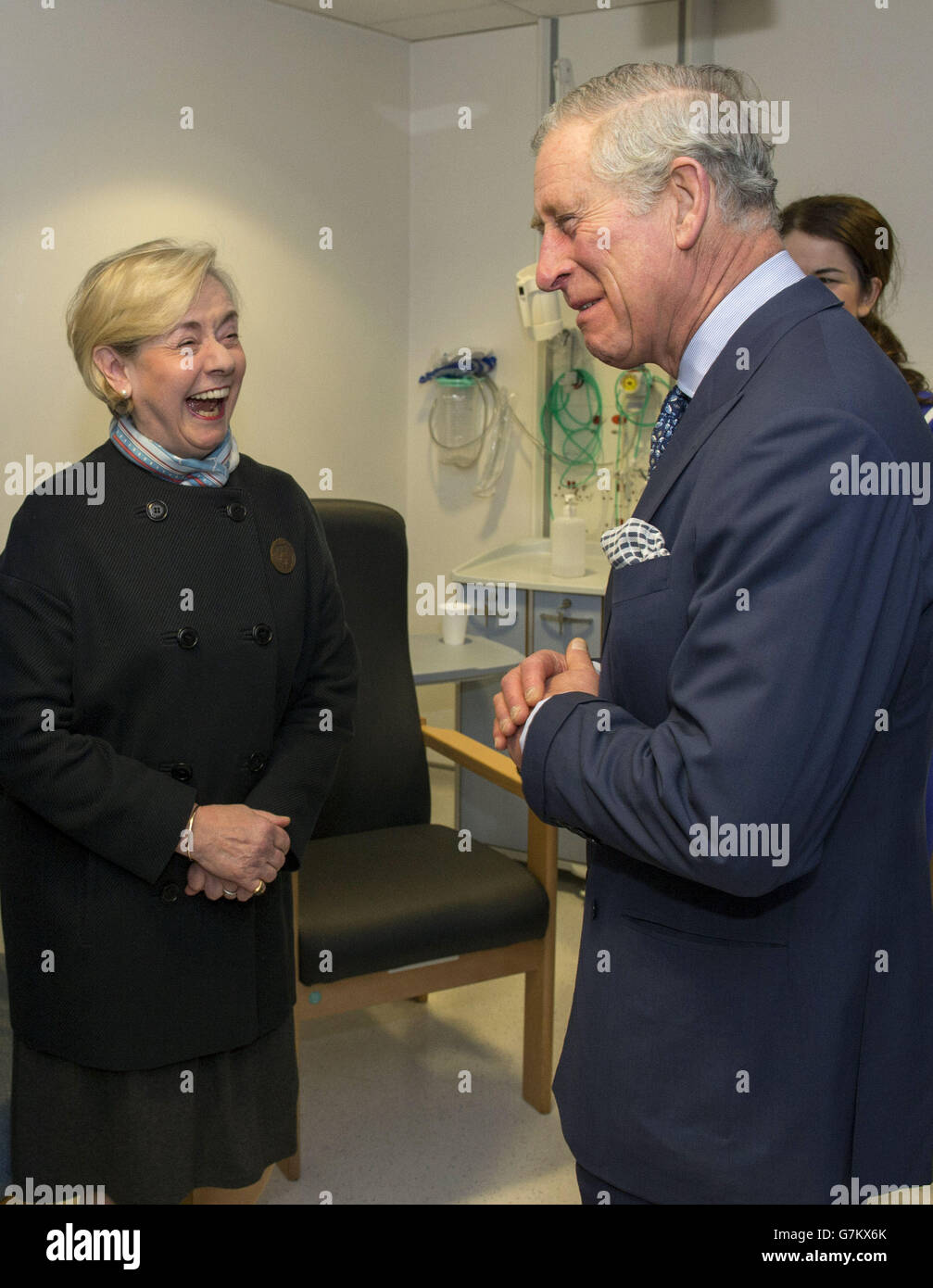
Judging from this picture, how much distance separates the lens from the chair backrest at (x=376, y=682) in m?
2.74

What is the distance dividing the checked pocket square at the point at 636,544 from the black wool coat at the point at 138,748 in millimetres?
765

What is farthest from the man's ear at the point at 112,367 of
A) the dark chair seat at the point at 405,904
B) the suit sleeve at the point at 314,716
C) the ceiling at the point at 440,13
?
the ceiling at the point at 440,13

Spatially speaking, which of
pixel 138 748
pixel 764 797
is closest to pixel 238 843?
pixel 138 748

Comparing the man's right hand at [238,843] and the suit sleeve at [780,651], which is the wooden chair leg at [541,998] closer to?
the man's right hand at [238,843]

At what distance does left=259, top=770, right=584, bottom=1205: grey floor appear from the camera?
236cm

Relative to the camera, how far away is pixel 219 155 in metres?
3.99

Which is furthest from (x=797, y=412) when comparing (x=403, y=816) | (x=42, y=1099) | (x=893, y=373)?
(x=403, y=816)

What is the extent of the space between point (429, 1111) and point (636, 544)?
1871 mm

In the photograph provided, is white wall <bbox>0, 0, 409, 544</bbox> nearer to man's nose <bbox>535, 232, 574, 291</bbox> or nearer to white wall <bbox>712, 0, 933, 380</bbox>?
white wall <bbox>712, 0, 933, 380</bbox>

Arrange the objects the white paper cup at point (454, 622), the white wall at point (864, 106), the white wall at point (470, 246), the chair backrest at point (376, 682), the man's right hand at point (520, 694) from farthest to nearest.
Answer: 1. the white wall at point (470, 246)
2. the white wall at point (864, 106)
3. the white paper cup at point (454, 622)
4. the chair backrest at point (376, 682)
5. the man's right hand at point (520, 694)

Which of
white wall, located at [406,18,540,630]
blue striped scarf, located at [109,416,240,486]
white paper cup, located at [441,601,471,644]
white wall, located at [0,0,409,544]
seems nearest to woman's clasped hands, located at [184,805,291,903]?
blue striped scarf, located at [109,416,240,486]

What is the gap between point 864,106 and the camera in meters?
3.67

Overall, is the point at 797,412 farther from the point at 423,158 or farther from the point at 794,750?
the point at 423,158

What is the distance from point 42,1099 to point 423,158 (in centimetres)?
384
